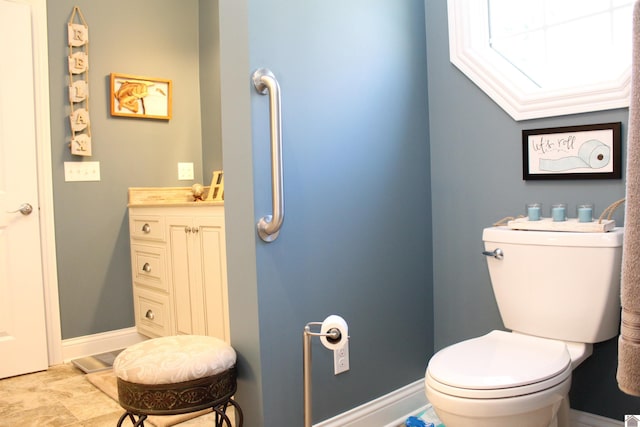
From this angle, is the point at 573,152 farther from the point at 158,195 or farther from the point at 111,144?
the point at 111,144

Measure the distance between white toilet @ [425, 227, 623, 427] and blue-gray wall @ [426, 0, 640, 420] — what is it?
22 cm

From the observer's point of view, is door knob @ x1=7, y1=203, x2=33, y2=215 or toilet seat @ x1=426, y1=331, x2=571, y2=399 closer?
toilet seat @ x1=426, y1=331, x2=571, y2=399

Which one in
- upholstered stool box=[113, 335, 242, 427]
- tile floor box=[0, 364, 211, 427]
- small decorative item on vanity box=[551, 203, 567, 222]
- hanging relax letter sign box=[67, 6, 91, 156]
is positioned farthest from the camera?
hanging relax letter sign box=[67, 6, 91, 156]

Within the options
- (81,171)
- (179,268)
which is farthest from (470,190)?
(81,171)

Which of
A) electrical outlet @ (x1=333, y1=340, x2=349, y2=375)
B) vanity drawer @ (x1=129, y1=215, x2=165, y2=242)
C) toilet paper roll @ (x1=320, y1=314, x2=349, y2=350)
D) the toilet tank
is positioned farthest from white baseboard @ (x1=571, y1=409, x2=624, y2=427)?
vanity drawer @ (x1=129, y1=215, x2=165, y2=242)

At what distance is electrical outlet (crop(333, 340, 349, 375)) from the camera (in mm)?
1790

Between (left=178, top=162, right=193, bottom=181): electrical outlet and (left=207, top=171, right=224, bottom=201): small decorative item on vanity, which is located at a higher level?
(left=178, top=162, right=193, bottom=181): electrical outlet

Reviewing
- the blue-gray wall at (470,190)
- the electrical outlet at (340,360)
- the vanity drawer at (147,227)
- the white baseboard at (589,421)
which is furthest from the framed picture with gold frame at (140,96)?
the white baseboard at (589,421)

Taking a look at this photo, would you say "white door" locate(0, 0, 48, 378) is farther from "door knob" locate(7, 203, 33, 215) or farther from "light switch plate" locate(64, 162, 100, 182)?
"light switch plate" locate(64, 162, 100, 182)

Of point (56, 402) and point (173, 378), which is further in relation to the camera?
point (56, 402)

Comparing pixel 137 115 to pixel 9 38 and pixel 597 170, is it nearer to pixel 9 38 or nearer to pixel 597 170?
pixel 9 38

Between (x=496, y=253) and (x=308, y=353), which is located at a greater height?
(x=496, y=253)

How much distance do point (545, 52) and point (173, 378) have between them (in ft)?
5.77

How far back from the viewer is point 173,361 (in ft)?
4.83
